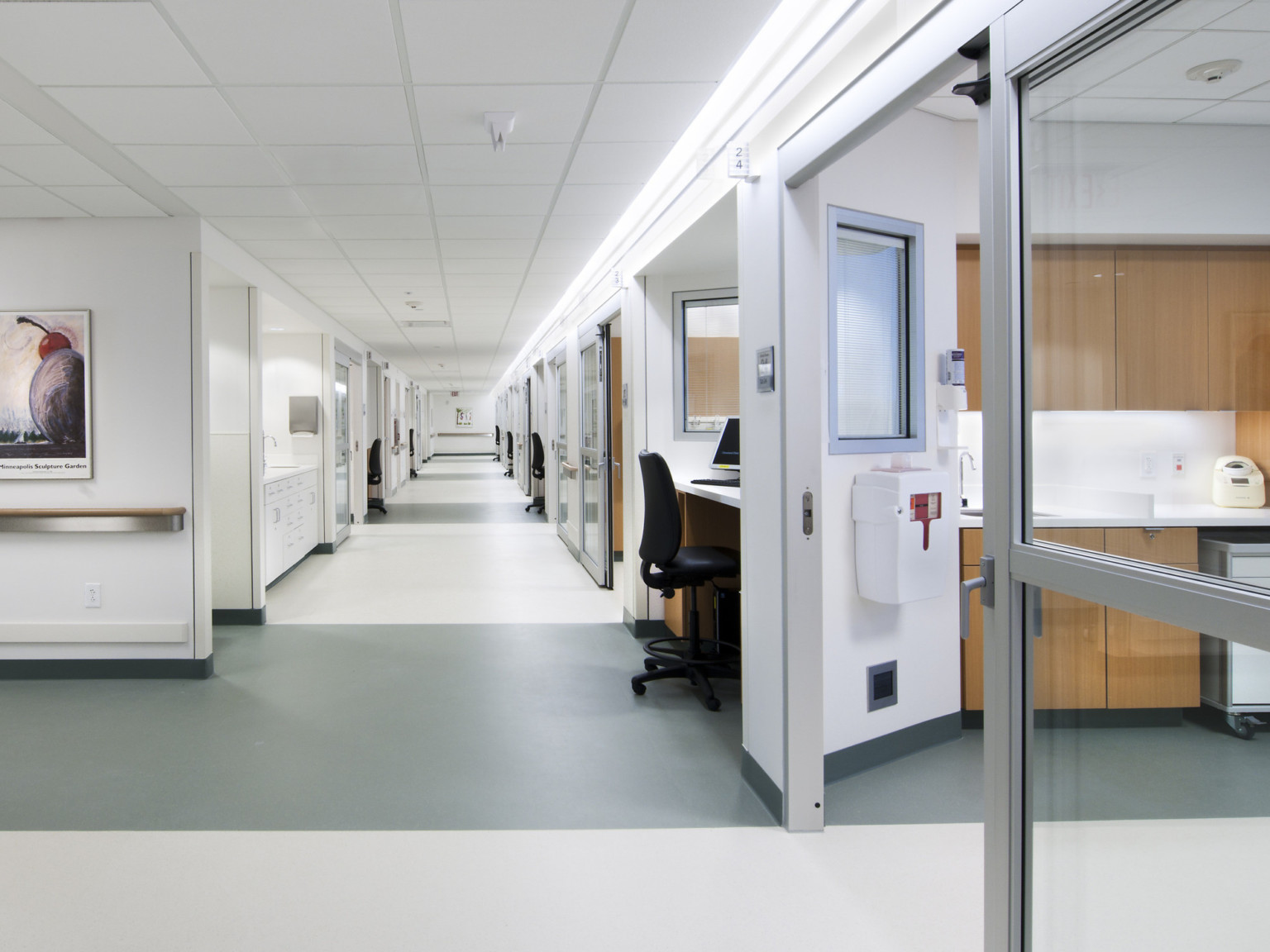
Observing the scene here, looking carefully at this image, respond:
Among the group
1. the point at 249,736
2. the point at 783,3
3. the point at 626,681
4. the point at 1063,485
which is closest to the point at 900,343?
the point at 783,3

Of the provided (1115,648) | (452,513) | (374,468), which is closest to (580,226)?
(1115,648)

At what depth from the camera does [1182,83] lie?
1080 millimetres

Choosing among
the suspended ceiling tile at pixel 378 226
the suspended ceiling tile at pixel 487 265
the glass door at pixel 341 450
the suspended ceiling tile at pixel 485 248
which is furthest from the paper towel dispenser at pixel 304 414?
the suspended ceiling tile at pixel 378 226

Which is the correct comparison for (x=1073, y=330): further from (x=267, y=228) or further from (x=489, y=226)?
(x=267, y=228)

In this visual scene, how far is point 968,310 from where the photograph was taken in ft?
10.8

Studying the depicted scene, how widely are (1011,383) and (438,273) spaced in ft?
15.9

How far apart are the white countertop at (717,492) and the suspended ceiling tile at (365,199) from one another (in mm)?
1882

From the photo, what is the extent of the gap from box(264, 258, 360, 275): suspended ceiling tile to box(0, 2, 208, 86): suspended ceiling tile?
2522 millimetres

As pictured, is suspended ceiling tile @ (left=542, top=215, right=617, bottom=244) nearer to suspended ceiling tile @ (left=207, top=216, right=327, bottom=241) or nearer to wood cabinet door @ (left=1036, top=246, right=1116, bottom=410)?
suspended ceiling tile @ (left=207, top=216, right=327, bottom=241)

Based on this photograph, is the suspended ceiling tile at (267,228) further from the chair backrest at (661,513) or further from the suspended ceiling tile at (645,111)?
the chair backrest at (661,513)

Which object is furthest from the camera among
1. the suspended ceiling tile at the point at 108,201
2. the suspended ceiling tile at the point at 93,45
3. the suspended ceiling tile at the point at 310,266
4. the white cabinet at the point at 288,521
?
the white cabinet at the point at 288,521

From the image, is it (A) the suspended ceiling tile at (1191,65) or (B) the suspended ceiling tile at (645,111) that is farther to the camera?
(B) the suspended ceiling tile at (645,111)

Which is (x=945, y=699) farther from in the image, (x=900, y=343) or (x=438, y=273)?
(x=438, y=273)

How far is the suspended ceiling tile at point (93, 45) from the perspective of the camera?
1.98 metres
